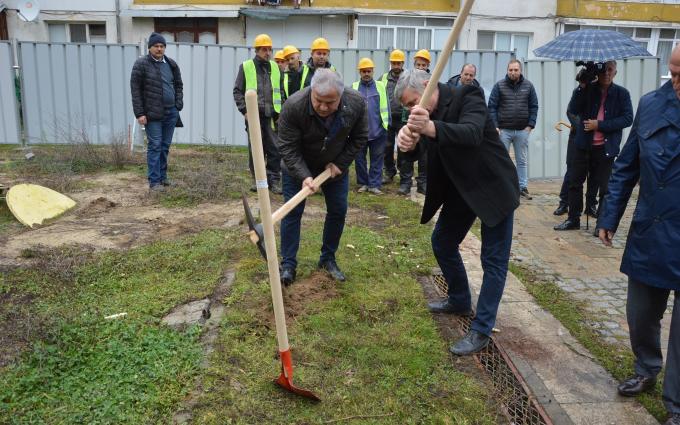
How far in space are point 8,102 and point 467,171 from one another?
10803mm

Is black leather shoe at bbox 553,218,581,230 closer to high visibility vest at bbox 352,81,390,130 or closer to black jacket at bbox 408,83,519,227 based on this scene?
A: high visibility vest at bbox 352,81,390,130

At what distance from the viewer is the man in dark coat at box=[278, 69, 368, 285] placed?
13.5 ft

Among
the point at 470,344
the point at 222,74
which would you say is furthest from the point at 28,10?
the point at 470,344

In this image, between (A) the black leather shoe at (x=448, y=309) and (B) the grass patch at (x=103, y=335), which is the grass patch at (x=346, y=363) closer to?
(A) the black leather shoe at (x=448, y=309)

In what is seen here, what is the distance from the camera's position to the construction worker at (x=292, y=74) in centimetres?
799

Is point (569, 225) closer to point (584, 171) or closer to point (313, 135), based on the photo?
point (584, 171)

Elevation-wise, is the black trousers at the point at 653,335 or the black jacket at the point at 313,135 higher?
the black jacket at the point at 313,135

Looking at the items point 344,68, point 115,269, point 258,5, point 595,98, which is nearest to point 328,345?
point 115,269

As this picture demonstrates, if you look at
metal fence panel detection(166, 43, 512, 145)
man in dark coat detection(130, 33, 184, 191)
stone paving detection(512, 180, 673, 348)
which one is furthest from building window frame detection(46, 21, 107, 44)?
stone paving detection(512, 180, 673, 348)

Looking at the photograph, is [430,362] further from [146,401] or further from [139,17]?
[139,17]

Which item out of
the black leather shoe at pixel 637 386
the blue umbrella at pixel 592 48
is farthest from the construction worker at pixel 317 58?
the black leather shoe at pixel 637 386

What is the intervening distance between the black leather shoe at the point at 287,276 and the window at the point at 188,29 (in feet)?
47.9

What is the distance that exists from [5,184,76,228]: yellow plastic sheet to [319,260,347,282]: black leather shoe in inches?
138

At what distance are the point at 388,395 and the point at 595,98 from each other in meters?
4.99
